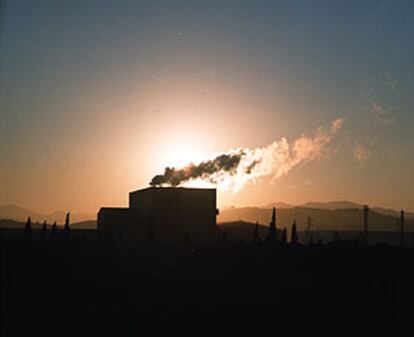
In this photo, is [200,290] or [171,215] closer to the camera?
[200,290]

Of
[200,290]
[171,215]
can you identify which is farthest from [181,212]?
[200,290]

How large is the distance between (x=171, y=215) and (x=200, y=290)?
31.0m

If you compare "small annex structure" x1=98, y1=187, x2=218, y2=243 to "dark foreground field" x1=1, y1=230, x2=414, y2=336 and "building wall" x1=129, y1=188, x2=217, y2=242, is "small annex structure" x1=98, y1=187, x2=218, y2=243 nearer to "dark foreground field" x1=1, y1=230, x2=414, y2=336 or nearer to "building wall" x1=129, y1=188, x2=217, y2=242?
"building wall" x1=129, y1=188, x2=217, y2=242

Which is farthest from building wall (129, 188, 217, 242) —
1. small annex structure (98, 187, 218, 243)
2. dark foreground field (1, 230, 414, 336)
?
dark foreground field (1, 230, 414, 336)

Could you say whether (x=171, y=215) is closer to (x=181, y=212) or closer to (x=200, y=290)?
(x=181, y=212)

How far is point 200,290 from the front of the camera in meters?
19.9

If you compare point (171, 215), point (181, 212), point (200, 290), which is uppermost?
point (181, 212)

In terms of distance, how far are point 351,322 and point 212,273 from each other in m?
6.95

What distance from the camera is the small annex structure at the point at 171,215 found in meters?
49.7

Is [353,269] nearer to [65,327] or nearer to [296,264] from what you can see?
[296,264]

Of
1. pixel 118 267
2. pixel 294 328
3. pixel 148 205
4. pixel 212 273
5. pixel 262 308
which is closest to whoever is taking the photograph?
pixel 294 328

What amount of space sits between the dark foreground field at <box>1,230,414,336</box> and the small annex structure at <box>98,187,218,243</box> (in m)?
24.2

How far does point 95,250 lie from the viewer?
2333 cm

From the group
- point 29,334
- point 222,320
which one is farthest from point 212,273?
point 29,334
